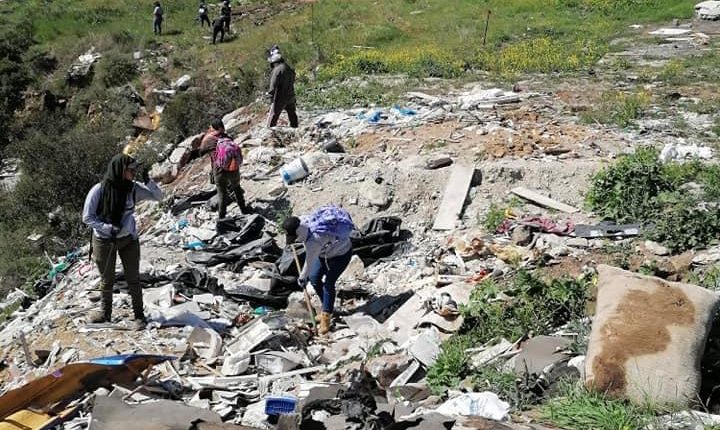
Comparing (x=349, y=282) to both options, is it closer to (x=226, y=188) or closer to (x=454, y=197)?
(x=454, y=197)

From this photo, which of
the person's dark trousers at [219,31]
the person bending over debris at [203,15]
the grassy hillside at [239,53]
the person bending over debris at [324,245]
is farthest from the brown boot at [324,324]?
the person bending over debris at [203,15]

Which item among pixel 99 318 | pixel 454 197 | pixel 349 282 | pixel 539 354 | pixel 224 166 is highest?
pixel 224 166

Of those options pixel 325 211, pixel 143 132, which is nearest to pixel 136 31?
pixel 143 132

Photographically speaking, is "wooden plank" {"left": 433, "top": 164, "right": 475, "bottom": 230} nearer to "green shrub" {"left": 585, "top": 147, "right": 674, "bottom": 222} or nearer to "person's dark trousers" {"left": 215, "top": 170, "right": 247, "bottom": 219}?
"green shrub" {"left": 585, "top": 147, "right": 674, "bottom": 222}

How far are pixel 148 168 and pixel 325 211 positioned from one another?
7.78 meters

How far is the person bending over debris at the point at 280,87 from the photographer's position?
35.8 ft

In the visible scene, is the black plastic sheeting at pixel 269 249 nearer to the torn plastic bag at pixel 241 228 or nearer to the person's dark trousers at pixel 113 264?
the torn plastic bag at pixel 241 228

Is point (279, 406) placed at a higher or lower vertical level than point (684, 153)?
higher

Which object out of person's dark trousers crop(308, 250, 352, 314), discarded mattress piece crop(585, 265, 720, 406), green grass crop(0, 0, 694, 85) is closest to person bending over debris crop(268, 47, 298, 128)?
green grass crop(0, 0, 694, 85)

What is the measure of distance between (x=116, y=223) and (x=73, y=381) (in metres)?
1.57

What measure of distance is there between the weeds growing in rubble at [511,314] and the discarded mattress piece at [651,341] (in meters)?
0.88

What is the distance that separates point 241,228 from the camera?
8.55m

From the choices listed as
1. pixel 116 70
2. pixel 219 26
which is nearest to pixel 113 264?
pixel 116 70

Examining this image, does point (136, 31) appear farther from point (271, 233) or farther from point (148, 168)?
point (271, 233)
